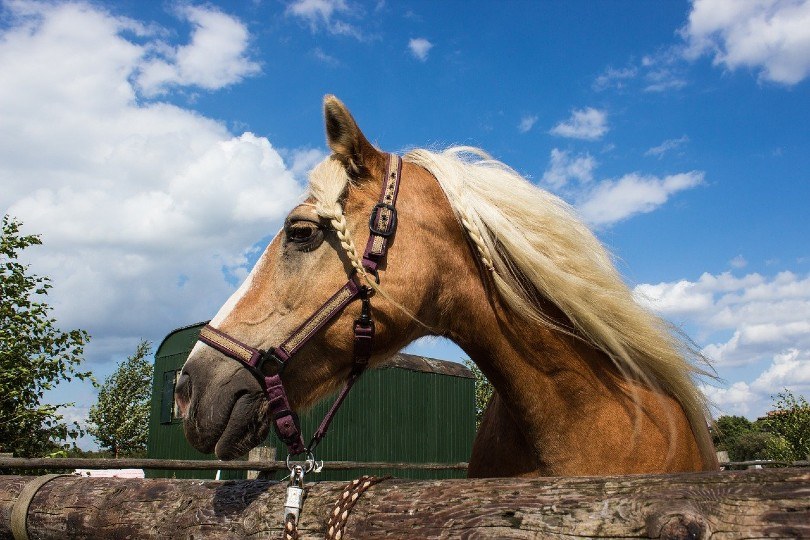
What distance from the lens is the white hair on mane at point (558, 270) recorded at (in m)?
2.52

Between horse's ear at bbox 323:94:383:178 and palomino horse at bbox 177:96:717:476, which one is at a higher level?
horse's ear at bbox 323:94:383:178

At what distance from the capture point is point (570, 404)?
2502mm

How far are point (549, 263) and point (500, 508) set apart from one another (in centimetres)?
127

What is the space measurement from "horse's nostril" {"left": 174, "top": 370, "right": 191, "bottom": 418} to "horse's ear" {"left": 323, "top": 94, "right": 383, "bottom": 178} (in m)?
1.01

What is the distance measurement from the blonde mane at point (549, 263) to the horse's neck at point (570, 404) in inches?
3.3

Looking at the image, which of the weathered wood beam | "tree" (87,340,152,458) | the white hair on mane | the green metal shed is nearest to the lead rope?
the white hair on mane

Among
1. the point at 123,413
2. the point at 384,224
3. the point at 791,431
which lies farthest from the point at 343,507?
the point at 123,413

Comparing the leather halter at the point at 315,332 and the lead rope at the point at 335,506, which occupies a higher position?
the leather halter at the point at 315,332

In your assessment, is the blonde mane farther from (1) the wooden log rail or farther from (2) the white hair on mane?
(1) the wooden log rail

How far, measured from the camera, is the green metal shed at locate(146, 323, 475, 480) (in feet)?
42.3

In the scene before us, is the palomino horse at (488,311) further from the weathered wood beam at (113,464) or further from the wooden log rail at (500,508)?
the weathered wood beam at (113,464)

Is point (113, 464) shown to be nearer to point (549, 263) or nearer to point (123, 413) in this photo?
point (549, 263)

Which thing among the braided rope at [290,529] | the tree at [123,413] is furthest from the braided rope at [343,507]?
the tree at [123,413]

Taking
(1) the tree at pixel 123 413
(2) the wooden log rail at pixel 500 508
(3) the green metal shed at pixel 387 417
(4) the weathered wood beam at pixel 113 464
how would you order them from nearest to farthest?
(2) the wooden log rail at pixel 500 508
(4) the weathered wood beam at pixel 113 464
(3) the green metal shed at pixel 387 417
(1) the tree at pixel 123 413
